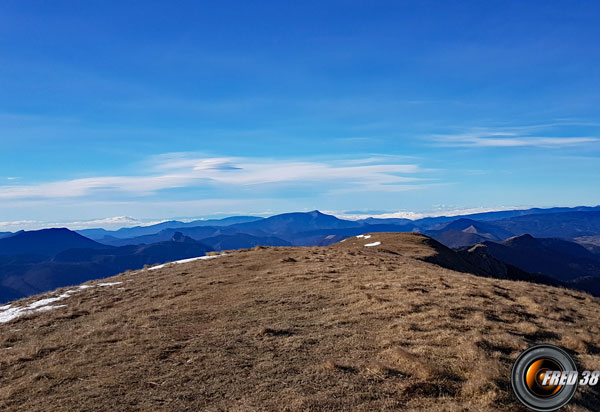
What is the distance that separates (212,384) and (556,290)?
2257 centimetres

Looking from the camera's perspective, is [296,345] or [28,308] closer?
[296,345]

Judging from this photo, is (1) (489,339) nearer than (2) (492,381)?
No

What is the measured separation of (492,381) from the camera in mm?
9352

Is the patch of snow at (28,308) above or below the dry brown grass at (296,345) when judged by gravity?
below

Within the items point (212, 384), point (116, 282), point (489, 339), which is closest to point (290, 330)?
point (212, 384)

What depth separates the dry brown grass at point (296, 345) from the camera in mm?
9383

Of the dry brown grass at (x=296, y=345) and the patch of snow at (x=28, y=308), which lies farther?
the patch of snow at (x=28, y=308)

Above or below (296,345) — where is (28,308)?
below

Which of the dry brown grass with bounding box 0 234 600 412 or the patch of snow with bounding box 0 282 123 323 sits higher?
the dry brown grass with bounding box 0 234 600 412

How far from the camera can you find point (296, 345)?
1274 centimetres

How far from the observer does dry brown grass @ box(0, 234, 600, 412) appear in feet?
30.8

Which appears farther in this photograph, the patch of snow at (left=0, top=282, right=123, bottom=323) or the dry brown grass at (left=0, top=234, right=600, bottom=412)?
the patch of snow at (left=0, top=282, right=123, bottom=323)

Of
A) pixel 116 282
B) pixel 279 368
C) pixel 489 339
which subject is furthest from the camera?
pixel 116 282

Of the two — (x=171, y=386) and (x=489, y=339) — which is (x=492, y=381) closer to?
(x=489, y=339)
